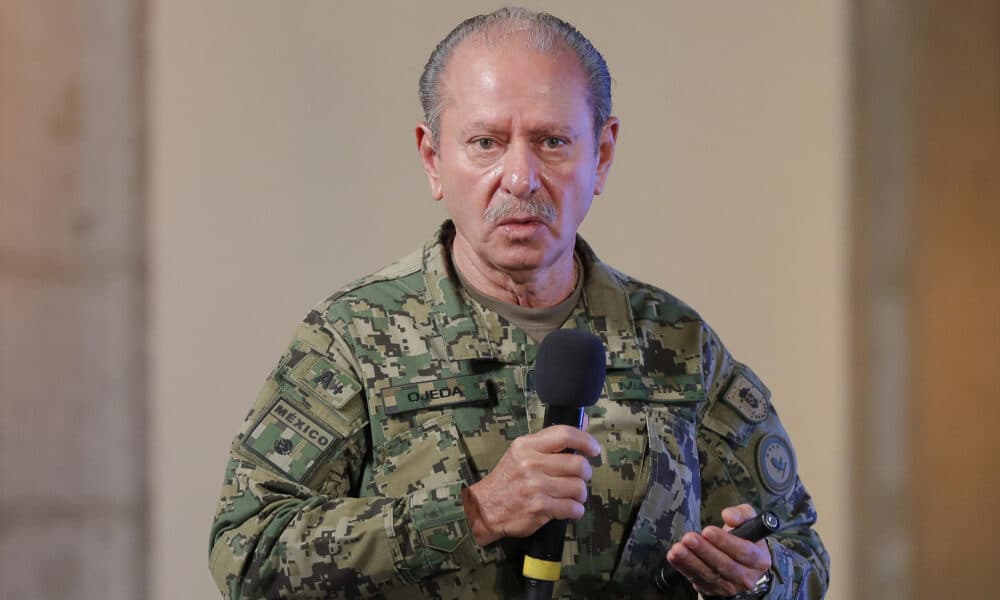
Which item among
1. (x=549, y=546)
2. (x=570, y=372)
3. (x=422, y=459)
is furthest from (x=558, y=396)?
(x=422, y=459)

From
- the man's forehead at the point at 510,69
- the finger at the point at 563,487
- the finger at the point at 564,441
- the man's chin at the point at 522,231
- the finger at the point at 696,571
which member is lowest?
the finger at the point at 696,571

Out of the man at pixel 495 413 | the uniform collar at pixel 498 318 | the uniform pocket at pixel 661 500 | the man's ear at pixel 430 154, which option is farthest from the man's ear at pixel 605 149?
the uniform pocket at pixel 661 500

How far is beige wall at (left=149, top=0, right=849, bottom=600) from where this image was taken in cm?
260

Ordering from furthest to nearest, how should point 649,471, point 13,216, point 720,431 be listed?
1. point 13,216
2. point 720,431
3. point 649,471

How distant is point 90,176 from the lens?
8.41ft

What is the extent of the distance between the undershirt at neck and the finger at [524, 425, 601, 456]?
1.14ft

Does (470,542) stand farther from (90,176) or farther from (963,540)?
(963,540)

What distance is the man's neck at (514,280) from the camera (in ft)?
5.86

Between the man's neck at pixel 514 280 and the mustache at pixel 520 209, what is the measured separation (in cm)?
9

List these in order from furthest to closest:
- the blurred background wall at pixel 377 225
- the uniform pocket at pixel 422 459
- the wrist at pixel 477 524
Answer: the blurred background wall at pixel 377 225 → the uniform pocket at pixel 422 459 → the wrist at pixel 477 524

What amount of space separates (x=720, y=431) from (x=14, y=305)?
56.8 inches

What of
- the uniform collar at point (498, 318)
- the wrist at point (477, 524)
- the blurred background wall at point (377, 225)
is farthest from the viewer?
the blurred background wall at point (377, 225)

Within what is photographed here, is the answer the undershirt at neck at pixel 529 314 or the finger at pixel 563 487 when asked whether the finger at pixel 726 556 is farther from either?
the undershirt at neck at pixel 529 314

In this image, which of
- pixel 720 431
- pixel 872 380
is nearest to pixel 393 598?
pixel 720 431
